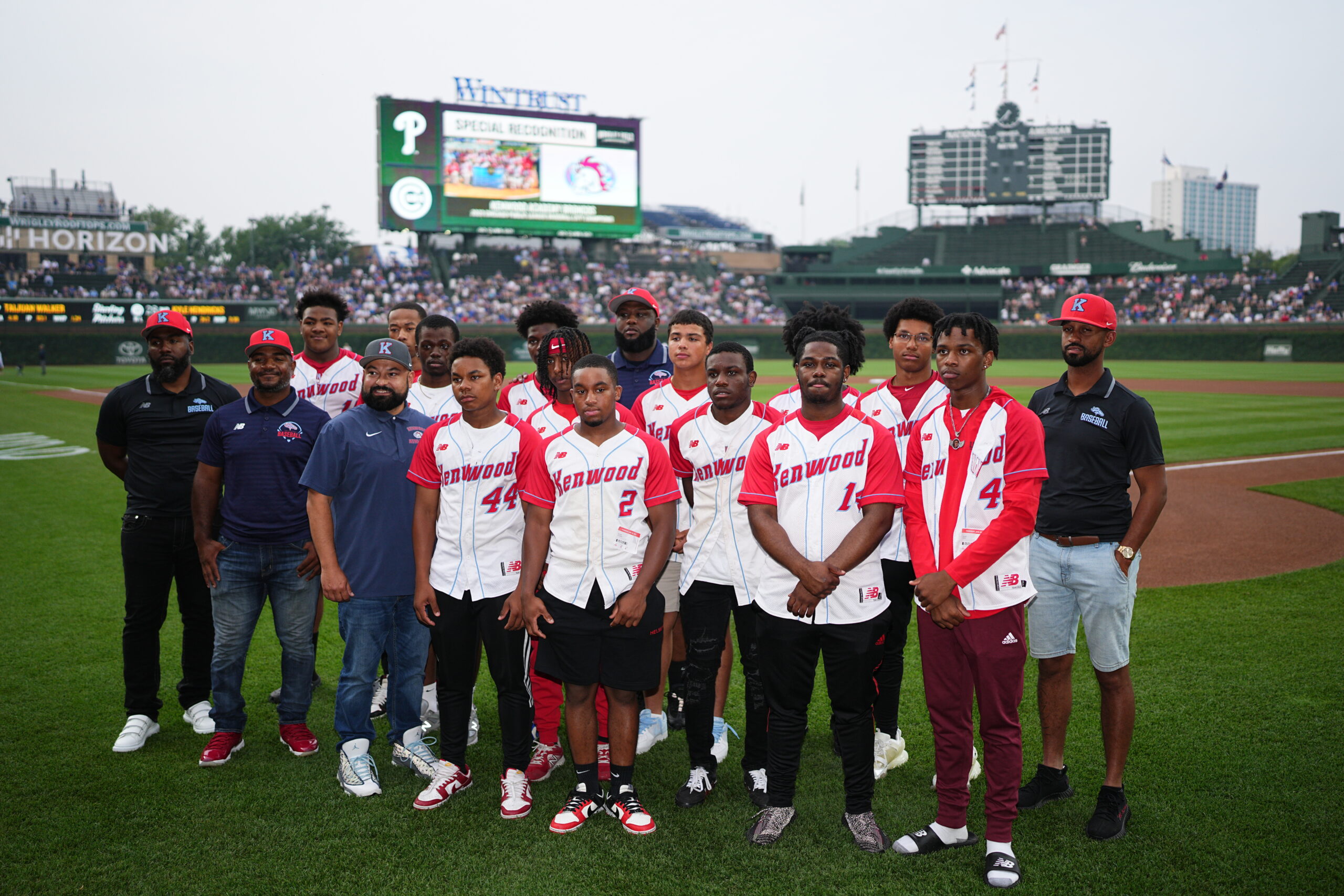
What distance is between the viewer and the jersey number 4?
4.48 metres

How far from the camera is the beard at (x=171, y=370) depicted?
5.28m

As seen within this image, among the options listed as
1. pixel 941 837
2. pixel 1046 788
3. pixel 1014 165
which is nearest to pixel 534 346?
pixel 941 837

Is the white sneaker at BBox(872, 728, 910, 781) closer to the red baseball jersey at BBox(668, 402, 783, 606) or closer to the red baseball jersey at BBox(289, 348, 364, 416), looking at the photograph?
the red baseball jersey at BBox(668, 402, 783, 606)

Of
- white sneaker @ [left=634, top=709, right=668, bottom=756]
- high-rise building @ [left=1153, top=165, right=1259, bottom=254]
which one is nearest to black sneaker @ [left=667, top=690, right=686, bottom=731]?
white sneaker @ [left=634, top=709, right=668, bottom=756]

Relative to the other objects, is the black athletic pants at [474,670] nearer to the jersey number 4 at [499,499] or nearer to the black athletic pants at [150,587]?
the jersey number 4 at [499,499]

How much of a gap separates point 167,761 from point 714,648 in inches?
122

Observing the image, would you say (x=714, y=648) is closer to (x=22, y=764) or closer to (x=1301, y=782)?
(x=1301, y=782)

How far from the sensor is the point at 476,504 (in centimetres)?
447

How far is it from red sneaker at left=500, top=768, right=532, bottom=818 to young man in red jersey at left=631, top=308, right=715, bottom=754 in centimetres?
80

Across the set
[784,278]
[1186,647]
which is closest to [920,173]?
[784,278]

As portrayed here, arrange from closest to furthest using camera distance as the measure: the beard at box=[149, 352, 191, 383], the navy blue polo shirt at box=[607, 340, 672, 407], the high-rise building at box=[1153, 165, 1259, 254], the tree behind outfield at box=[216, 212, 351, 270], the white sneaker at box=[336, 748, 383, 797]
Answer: the white sneaker at box=[336, 748, 383, 797], the beard at box=[149, 352, 191, 383], the navy blue polo shirt at box=[607, 340, 672, 407], the tree behind outfield at box=[216, 212, 351, 270], the high-rise building at box=[1153, 165, 1259, 254]

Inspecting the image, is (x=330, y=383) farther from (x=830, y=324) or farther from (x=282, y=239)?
(x=282, y=239)

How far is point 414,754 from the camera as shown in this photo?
476cm

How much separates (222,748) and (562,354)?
2862 mm
